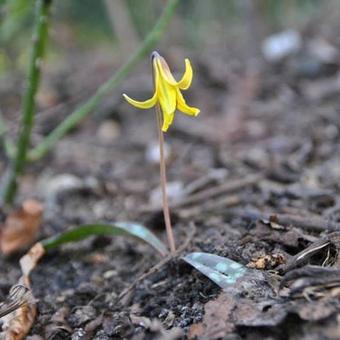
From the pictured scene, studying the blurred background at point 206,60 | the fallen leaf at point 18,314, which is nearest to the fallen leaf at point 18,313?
the fallen leaf at point 18,314

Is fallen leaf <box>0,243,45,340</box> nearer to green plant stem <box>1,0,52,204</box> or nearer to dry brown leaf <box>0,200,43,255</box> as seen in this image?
dry brown leaf <box>0,200,43,255</box>

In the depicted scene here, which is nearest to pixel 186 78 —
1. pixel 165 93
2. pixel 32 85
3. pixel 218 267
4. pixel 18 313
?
pixel 165 93

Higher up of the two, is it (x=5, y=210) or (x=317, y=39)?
(x=317, y=39)

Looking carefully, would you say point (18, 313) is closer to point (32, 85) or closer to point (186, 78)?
point (186, 78)

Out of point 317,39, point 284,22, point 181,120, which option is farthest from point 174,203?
point 284,22

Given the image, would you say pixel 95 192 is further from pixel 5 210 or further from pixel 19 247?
pixel 19 247

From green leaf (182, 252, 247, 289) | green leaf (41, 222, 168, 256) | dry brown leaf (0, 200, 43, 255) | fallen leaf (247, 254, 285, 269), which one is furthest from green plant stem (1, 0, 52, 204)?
fallen leaf (247, 254, 285, 269)

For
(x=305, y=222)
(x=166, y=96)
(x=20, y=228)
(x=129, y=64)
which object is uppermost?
(x=129, y=64)
